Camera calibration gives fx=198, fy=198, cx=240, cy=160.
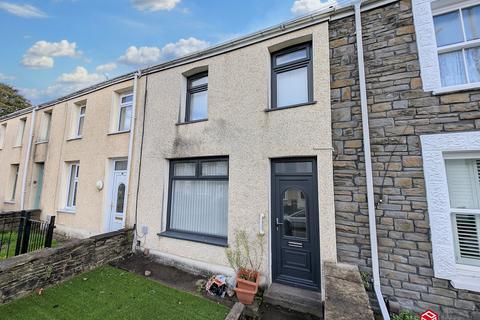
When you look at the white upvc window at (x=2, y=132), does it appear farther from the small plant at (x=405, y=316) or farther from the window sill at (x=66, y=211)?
the small plant at (x=405, y=316)

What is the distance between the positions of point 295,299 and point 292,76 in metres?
4.55

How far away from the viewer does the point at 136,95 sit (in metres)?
6.72

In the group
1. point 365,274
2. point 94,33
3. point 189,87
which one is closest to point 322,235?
point 365,274

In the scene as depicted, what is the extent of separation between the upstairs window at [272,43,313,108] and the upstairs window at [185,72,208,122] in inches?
83.2

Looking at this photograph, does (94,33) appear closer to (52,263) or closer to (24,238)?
(24,238)

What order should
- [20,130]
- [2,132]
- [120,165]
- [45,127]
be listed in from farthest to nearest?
[2,132]
[20,130]
[45,127]
[120,165]

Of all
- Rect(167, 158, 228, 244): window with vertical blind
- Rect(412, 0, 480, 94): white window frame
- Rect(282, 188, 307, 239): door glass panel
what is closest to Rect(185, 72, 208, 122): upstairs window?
Rect(167, 158, 228, 244): window with vertical blind

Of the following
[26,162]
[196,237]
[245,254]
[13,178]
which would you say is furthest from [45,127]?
[245,254]

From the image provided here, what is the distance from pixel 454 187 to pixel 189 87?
6321 millimetres

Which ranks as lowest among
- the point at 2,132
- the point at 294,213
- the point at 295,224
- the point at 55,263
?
the point at 55,263

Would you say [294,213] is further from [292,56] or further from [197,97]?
[197,97]

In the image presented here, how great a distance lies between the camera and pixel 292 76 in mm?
4578

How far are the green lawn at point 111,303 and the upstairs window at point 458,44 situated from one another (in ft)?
18.2

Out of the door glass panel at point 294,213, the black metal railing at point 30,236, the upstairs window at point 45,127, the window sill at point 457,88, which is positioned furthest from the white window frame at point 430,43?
the upstairs window at point 45,127
